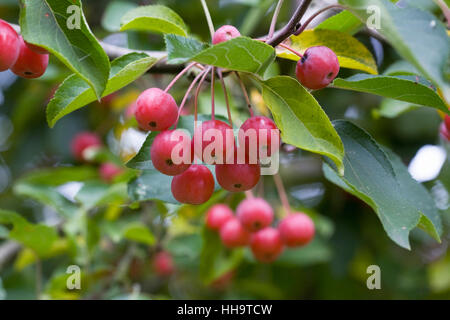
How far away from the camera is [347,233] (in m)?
2.57

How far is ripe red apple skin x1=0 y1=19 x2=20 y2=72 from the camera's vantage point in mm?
A: 910

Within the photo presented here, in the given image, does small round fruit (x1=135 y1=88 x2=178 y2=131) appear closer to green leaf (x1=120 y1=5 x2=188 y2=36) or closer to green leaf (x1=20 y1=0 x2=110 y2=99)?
green leaf (x1=20 y1=0 x2=110 y2=99)

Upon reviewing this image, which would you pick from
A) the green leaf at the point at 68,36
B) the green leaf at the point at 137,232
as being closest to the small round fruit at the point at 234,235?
the green leaf at the point at 137,232

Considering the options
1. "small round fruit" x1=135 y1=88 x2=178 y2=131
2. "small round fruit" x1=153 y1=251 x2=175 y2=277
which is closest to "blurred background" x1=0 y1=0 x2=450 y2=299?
"small round fruit" x1=153 y1=251 x2=175 y2=277

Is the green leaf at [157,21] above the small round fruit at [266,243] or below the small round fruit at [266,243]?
above

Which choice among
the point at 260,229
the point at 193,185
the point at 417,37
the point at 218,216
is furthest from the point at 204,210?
the point at 417,37

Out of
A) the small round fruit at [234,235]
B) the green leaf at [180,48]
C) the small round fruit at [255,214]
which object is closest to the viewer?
the green leaf at [180,48]

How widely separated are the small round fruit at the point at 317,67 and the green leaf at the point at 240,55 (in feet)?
0.25

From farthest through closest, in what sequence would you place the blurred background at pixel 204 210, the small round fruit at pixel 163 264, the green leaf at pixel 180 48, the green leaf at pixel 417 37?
the small round fruit at pixel 163 264, the blurred background at pixel 204 210, the green leaf at pixel 180 48, the green leaf at pixel 417 37

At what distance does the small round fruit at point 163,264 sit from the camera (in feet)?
8.74

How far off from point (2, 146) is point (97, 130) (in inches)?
22.2

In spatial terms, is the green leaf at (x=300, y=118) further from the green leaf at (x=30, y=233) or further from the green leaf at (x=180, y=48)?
the green leaf at (x=30, y=233)

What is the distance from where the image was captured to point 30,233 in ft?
5.70
